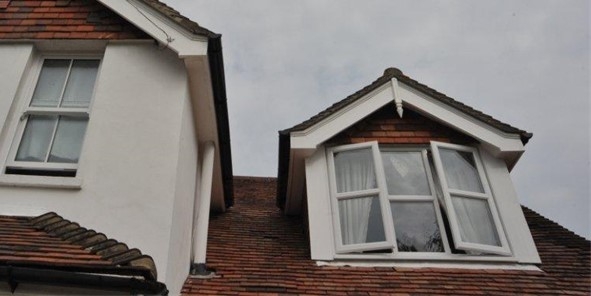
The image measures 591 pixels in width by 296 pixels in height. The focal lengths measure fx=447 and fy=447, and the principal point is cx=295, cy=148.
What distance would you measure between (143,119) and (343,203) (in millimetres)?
2856

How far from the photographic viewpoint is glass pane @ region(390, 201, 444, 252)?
5.81 metres

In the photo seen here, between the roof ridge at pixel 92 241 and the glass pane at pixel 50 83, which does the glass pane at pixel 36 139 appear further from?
the roof ridge at pixel 92 241

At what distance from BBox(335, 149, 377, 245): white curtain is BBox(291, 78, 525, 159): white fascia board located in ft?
1.52

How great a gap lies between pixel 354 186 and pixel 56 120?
12.7 feet

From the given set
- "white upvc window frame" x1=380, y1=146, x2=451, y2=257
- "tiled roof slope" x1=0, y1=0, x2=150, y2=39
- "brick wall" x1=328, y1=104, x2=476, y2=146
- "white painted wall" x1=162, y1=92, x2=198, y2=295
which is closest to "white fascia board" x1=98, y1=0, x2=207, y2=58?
"tiled roof slope" x1=0, y1=0, x2=150, y2=39

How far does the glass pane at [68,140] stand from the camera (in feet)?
16.1

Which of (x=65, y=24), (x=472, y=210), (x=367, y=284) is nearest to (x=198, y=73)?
(x=65, y=24)

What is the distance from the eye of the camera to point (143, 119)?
5.06m

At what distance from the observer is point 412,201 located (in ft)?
20.0

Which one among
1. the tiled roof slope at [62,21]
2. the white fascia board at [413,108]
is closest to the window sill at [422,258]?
the white fascia board at [413,108]

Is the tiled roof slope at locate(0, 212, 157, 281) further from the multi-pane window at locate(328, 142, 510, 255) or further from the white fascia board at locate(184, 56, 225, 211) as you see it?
the multi-pane window at locate(328, 142, 510, 255)

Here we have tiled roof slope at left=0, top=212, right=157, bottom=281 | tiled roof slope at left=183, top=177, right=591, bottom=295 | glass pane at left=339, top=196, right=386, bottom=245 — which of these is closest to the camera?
tiled roof slope at left=0, top=212, right=157, bottom=281

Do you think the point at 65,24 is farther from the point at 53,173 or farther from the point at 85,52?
the point at 53,173

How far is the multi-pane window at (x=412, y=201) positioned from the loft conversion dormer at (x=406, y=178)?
1cm
